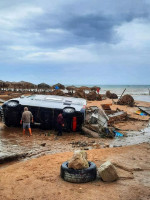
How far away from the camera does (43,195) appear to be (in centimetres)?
451

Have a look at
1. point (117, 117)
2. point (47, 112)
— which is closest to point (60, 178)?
point (47, 112)

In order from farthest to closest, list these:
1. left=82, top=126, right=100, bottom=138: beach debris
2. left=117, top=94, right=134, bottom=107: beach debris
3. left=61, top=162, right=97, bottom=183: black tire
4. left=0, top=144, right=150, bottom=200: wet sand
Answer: left=117, top=94, right=134, bottom=107: beach debris → left=82, top=126, right=100, bottom=138: beach debris → left=61, top=162, right=97, bottom=183: black tire → left=0, top=144, right=150, bottom=200: wet sand

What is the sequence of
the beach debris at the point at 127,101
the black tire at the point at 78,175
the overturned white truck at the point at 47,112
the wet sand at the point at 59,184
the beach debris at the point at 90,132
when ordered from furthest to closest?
the beach debris at the point at 127,101
the beach debris at the point at 90,132
the overturned white truck at the point at 47,112
the black tire at the point at 78,175
the wet sand at the point at 59,184

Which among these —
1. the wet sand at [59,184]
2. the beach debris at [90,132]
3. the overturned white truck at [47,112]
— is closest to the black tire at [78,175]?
the wet sand at [59,184]

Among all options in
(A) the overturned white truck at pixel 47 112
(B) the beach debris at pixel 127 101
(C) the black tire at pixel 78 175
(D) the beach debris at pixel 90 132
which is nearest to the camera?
(C) the black tire at pixel 78 175

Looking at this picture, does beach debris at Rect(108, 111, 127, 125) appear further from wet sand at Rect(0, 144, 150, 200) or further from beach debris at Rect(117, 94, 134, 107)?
beach debris at Rect(117, 94, 134, 107)

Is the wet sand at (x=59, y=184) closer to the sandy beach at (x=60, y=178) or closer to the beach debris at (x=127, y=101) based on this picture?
the sandy beach at (x=60, y=178)

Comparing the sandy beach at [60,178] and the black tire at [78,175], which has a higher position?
the black tire at [78,175]

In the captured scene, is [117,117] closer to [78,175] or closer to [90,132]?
[90,132]

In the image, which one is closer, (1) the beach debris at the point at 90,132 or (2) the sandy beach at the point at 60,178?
(2) the sandy beach at the point at 60,178

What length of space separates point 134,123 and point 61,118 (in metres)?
7.91

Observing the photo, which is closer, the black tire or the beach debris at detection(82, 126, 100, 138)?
the black tire

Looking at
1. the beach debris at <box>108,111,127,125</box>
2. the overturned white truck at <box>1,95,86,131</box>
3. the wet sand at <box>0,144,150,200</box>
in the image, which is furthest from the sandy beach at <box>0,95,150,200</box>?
the beach debris at <box>108,111,127,125</box>

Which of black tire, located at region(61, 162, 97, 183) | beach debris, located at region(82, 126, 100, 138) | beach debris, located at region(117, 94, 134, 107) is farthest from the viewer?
beach debris, located at region(117, 94, 134, 107)
